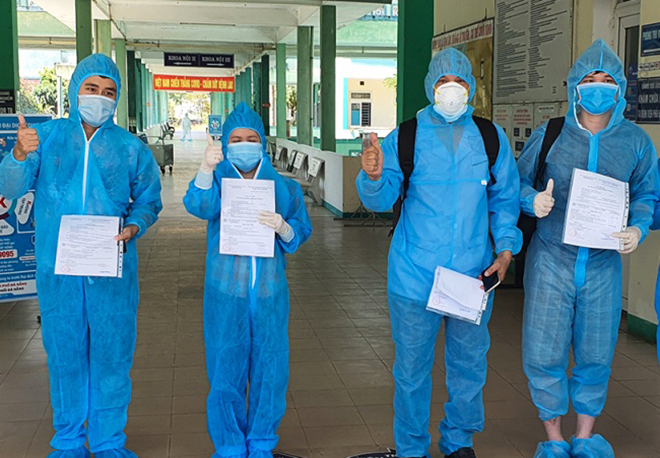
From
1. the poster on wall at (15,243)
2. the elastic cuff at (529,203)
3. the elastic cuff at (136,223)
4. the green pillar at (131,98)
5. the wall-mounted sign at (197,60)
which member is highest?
the wall-mounted sign at (197,60)

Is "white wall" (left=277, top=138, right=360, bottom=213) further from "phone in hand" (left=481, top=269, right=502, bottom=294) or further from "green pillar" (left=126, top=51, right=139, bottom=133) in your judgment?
"green pillar" (left=126, top=51, right=139, bottom=133)

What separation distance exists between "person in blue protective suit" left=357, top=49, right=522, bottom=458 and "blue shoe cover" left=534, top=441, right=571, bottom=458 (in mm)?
369

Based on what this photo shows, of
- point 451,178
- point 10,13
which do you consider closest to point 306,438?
point 451,178

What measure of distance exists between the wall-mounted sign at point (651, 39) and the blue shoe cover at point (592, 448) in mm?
2993

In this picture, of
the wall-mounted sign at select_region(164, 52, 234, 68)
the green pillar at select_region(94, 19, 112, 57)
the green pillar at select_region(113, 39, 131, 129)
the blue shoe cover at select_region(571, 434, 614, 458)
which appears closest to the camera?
the blue shoe cover at select_region(571, 434, 614, 458)

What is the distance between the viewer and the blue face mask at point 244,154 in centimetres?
349

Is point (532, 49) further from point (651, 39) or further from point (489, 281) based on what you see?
point (489, 281)

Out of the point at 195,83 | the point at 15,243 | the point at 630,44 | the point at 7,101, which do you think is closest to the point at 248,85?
the point at 195,83

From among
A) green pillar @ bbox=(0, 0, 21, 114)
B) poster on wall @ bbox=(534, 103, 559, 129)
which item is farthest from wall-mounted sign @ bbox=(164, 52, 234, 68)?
poster on wall @ bbox=(534, 103, 559, 129)

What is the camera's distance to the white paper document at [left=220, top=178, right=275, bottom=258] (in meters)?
3.45

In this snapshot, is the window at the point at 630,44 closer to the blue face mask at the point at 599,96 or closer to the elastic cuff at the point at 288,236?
the blue face mask at the point at 599,96

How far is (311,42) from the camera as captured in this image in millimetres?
18766

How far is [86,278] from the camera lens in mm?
3498

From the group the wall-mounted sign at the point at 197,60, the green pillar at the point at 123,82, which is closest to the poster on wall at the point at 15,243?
the green pillar at the point at 123,82
